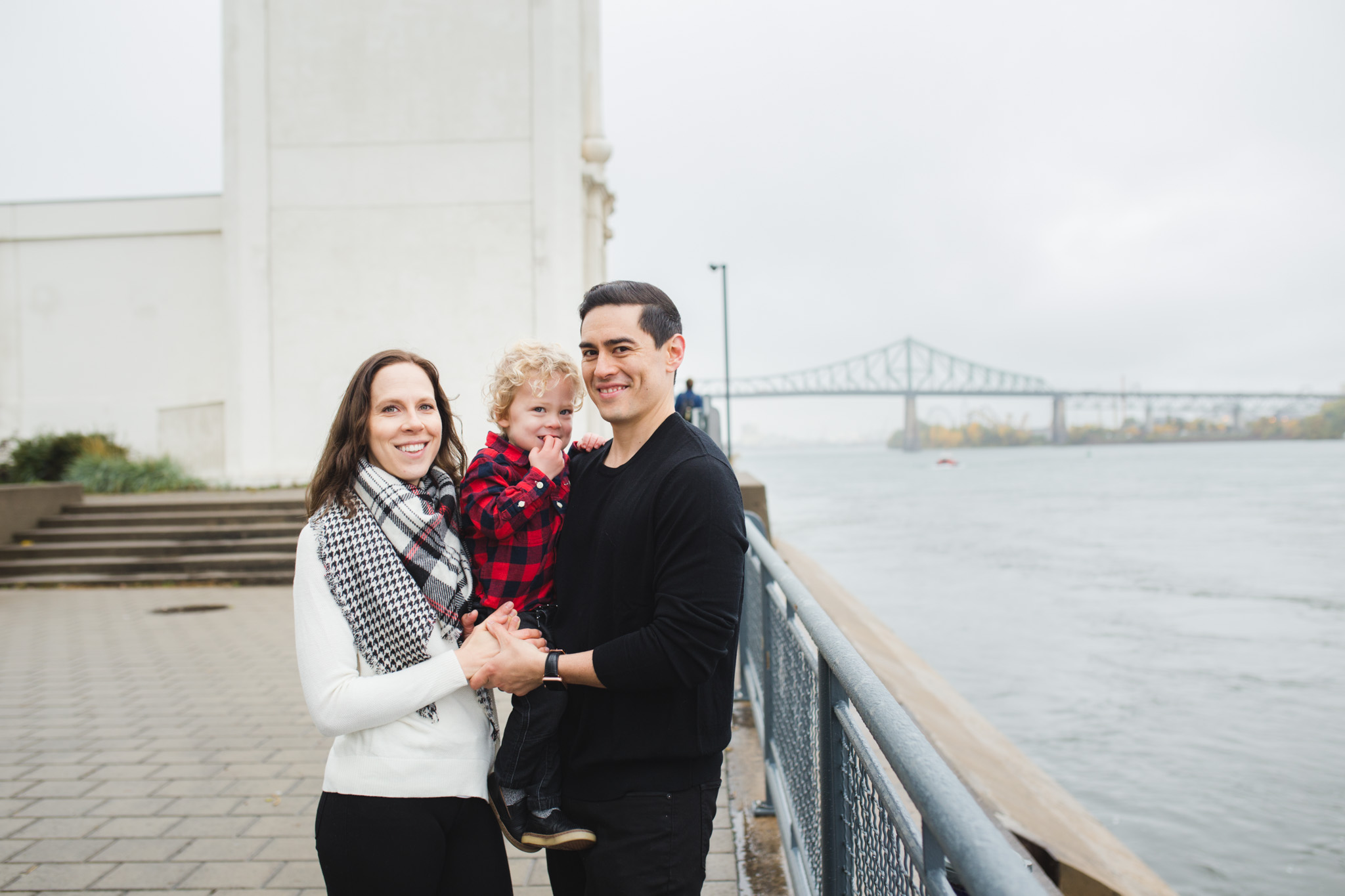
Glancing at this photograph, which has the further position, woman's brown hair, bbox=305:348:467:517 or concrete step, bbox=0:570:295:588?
concrete step, bbox=0:570:295:588

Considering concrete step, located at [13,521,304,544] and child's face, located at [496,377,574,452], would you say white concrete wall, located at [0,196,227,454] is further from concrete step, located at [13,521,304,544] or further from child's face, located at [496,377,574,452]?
child's face, located at [496,377,574,452]

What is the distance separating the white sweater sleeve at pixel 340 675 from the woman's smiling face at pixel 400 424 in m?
0.23

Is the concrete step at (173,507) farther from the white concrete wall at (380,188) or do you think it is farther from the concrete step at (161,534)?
the white concrete wall at (380,188)

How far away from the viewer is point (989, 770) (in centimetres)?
705

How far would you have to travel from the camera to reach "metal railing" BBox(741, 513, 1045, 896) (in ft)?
3.74

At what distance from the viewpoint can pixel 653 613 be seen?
1.87 m

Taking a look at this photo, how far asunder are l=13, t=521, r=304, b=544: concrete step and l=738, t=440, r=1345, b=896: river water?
9913mm

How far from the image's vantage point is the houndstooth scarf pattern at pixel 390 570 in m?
1.87

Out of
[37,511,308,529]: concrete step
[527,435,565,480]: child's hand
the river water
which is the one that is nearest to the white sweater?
[527,435,565,480]: child's hand

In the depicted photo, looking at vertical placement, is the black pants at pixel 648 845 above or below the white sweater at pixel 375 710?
below

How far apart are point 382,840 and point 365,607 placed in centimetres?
46

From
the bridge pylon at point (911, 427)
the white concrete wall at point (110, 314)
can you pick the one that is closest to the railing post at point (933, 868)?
the white concrete wall at point (110, 314)

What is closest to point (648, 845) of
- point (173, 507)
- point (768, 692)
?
point (768, 692)

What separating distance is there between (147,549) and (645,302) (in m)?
12.3
